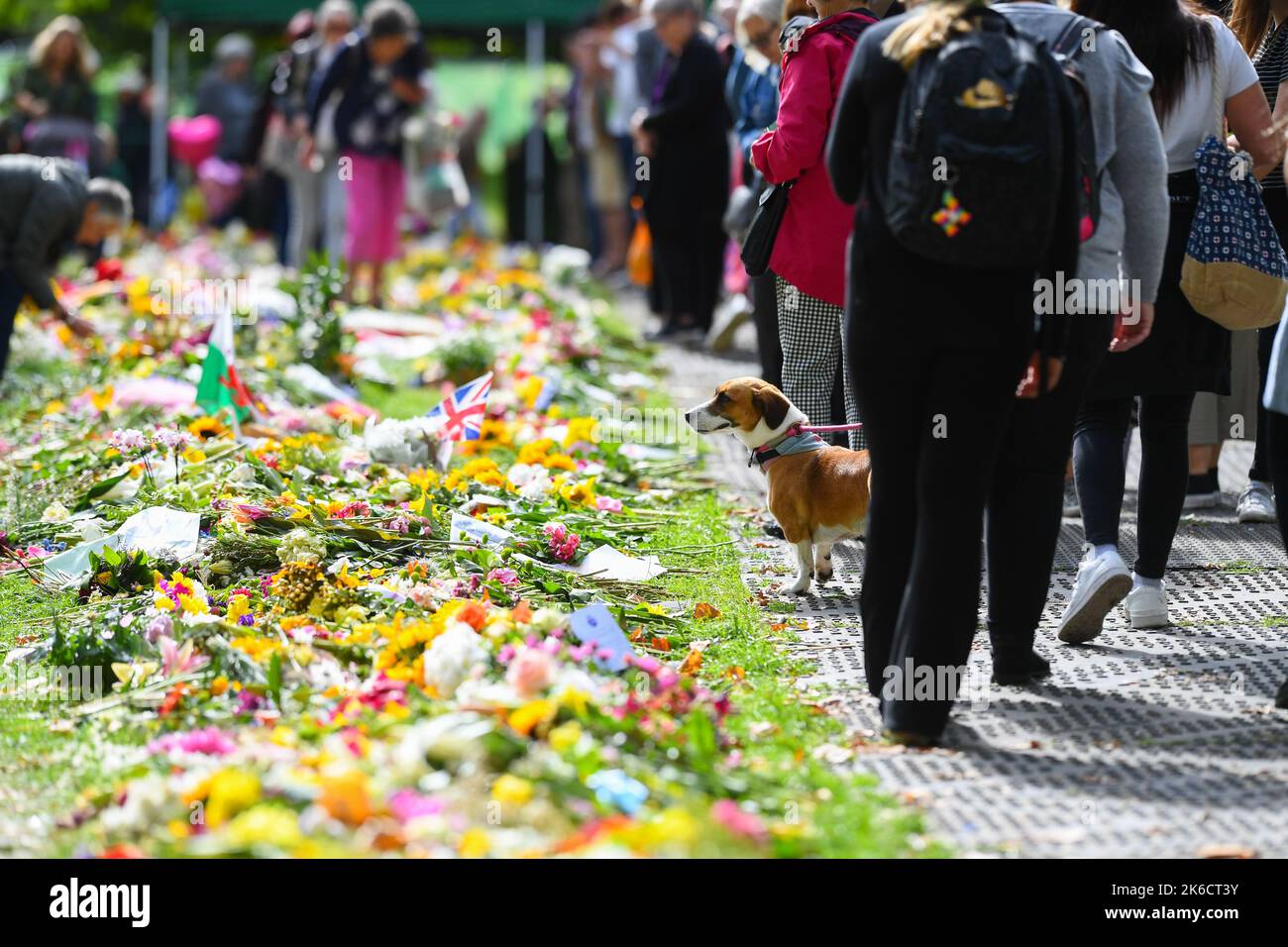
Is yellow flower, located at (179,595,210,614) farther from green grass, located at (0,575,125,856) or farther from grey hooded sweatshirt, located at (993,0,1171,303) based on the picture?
grey hooded sweatshirt, located at (993,0,1171,303)

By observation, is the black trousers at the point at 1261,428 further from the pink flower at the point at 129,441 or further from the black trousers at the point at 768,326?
the pink flower at the point at 129,441

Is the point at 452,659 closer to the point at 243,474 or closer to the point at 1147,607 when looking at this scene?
the point at 1147,607

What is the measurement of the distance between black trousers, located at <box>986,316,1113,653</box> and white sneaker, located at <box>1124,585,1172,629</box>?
30.4 inches

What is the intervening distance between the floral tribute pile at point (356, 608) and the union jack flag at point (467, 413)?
128 mm

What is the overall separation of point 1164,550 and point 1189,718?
103 centimetres

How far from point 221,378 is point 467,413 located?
1207 mm

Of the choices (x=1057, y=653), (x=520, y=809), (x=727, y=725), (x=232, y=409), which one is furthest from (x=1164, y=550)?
(x=232, y=409)

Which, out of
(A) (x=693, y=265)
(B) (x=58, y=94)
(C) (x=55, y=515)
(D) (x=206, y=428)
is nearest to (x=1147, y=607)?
(C) (x=55, y=515)

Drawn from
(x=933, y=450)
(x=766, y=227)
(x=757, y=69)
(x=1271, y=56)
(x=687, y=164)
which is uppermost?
(x=1271, y=56)

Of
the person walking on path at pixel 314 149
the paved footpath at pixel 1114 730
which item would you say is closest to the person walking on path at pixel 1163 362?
the paved footpath at pixel 1114 730

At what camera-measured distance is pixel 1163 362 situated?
16.9 feet

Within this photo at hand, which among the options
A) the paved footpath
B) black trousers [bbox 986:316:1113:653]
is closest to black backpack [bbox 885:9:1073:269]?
black trousers [bbox 986:316:1113:653]

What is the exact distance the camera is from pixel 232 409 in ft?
24.5

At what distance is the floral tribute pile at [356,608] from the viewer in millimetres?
3318
